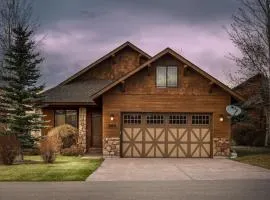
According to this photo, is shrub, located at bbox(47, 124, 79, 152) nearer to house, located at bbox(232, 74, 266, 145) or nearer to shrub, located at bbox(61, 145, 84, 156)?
shrub, located at bbox(61, 145, 84, 156)

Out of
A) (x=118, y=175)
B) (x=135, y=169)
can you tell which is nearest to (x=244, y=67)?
(x=135, y=169)

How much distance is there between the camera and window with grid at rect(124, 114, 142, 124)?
29453 millimetres

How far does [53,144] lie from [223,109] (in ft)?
34.3

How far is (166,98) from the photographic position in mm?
29375

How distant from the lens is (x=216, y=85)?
29.3 m

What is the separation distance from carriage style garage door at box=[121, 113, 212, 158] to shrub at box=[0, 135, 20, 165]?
7475 millimetres

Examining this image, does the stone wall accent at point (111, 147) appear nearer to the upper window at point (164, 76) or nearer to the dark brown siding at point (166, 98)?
the dark brown siding at point (166, 98)

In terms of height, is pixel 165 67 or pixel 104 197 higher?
pixel 165 67

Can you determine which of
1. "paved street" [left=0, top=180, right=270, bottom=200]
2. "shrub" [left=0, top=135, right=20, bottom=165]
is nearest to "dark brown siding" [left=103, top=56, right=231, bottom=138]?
"shrub" [left=0, top=135, right=20, bottom=165]

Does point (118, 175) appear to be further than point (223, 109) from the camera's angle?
No

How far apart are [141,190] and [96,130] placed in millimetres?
18744

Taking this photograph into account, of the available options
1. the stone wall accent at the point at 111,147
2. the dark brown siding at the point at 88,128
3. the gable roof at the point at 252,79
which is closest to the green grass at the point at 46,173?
the stone wall accent at the point at 111,147

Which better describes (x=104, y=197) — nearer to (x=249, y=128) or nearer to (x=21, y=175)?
(x=21, y=175)

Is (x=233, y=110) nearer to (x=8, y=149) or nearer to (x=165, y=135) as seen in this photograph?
(x=165, y=135)
